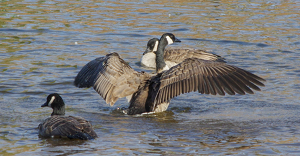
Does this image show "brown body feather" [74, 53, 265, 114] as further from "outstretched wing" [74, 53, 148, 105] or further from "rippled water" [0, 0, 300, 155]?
"rippled water" [0, 0, 300, 155]

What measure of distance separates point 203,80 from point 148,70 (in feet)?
17.1

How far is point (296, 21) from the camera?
1739cm

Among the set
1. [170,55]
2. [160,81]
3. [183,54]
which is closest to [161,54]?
[183,54]

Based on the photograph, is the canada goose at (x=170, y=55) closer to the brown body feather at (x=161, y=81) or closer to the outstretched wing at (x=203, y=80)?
the brown body feather at (x=161, y=81)

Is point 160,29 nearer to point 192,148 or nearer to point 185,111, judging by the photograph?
point 185,111

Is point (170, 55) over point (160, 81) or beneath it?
beneath

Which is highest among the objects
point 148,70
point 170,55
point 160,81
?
point 160,81

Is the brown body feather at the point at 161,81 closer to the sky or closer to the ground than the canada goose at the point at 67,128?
closer to the sky

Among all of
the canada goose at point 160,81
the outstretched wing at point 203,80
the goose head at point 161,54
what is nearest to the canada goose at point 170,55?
the goose head at point 161,54

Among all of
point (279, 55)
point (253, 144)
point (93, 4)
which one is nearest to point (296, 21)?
point (279, 55)

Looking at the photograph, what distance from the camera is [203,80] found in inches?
326

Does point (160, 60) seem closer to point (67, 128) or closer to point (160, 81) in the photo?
point (160, 81)

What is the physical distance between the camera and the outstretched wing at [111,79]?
8.85 meters

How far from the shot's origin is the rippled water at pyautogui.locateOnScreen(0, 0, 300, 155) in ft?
23.7
